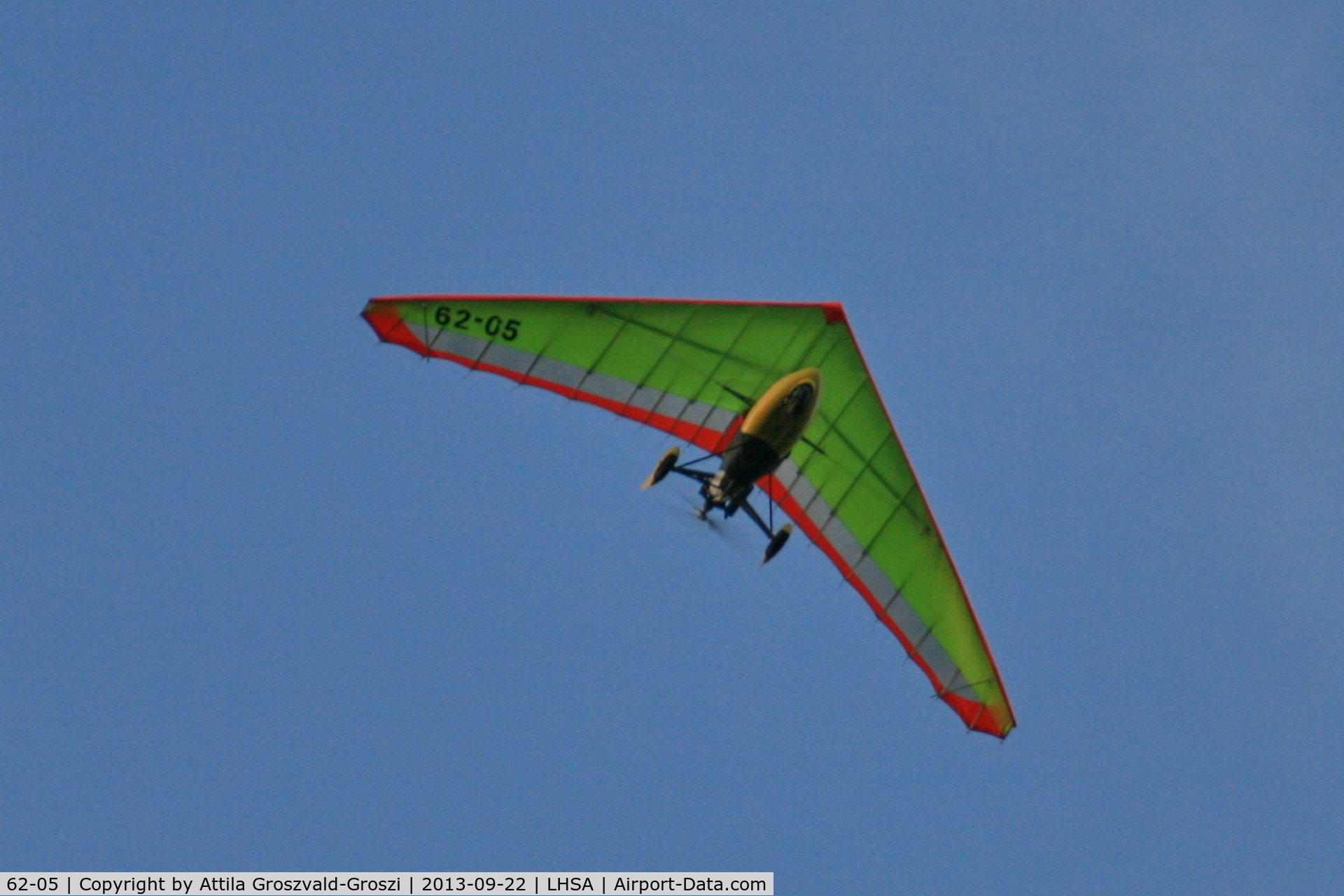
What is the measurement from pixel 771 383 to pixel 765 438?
1.19m

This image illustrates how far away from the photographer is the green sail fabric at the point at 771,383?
34812 mm

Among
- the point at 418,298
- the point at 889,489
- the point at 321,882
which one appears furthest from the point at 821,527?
the point at 321,882

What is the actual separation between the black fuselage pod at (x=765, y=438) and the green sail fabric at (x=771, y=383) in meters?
0.50

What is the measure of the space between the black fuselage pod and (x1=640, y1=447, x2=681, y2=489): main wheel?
0.83 m

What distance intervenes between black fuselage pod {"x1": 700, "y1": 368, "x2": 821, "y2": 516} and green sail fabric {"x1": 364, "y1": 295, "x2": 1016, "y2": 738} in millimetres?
A: 502

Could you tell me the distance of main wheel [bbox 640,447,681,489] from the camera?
35812 mm

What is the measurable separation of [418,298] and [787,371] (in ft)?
24.7

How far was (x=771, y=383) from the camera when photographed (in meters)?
35.4

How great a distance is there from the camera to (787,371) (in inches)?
1384

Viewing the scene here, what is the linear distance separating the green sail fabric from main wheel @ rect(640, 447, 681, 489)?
114 cm

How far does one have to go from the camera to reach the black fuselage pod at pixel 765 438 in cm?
3478

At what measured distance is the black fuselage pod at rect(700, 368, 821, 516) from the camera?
3478 centimetres

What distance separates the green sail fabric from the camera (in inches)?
1371

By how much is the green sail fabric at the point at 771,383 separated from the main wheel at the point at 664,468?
1.14 metres
